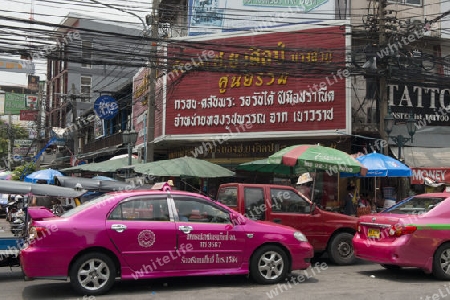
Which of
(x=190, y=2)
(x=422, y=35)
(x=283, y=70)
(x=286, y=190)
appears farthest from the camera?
(x=190, y=2)

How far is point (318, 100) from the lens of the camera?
17156 mm

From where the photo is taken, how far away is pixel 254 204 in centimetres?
948

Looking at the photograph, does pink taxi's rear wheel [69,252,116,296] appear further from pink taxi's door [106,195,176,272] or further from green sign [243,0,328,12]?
green sign [243,0,328,12]

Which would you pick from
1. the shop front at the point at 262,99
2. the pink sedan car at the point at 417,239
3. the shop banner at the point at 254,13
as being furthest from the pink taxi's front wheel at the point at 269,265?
the shop banner at the point at 254,13

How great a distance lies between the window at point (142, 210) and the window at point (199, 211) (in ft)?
0.75

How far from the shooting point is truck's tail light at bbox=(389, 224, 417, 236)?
8047mm

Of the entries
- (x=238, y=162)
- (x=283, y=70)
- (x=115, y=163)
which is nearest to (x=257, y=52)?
(x=283, y=70)

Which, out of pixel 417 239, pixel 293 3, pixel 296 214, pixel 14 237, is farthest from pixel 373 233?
pixel 293 3

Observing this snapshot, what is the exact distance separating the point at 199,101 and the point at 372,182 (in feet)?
23.7

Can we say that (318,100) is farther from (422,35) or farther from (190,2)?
(190,2)

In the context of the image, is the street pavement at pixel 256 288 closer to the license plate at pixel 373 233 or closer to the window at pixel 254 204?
the license plate at pixel 373 233

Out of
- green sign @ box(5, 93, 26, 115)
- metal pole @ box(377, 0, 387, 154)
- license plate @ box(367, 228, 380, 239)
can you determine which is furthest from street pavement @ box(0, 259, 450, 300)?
green sign @ box(5, 93, 26, 115)

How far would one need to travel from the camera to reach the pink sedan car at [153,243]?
6.68 meters

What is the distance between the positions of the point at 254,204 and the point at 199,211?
2136mm
